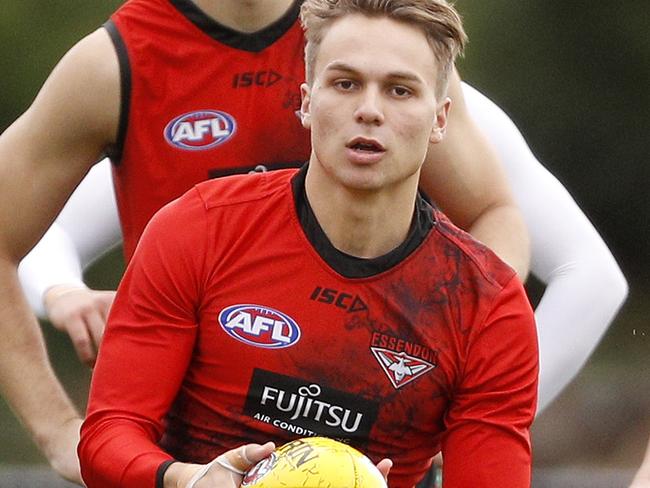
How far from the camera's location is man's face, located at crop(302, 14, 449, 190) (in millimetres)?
4488

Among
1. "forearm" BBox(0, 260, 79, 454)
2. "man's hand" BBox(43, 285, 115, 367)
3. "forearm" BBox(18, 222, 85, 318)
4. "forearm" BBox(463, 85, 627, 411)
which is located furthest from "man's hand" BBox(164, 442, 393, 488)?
"forearm" BBox(463, 85, 627, 411)

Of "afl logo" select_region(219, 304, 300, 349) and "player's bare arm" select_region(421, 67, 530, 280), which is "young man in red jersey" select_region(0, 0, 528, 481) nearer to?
"player's bare arm" select_region(421, 67, 530, 280)

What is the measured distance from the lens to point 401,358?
15.2 feet

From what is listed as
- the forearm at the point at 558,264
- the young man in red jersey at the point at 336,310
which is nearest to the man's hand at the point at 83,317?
the young man in red jersey at the point at 336,310

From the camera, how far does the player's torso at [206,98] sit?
513 cm

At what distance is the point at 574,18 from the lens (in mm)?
14898

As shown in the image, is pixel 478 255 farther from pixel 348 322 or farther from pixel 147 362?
pixel 147 362

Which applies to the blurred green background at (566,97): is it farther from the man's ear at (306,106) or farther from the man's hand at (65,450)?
the man's ear at (306,106)

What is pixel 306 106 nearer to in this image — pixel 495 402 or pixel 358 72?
pixel 358 72

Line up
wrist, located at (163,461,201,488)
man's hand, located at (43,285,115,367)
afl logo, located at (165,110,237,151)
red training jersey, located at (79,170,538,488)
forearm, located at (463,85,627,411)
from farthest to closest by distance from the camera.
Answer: forearm, located at (463,85,627,411) → afl logo, located at (165,110,237,151) → man's hand, located at (43,285,115,367) → red training jersey, located at (79,170,538,488) → wrist, located at (163,461,201,488)

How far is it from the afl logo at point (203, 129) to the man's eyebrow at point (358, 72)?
67 centimetres

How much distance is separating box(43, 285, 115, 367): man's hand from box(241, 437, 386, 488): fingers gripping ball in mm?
1030

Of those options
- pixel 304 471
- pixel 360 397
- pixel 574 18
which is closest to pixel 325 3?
pixel 360 397

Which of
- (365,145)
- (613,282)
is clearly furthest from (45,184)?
(613,282)
